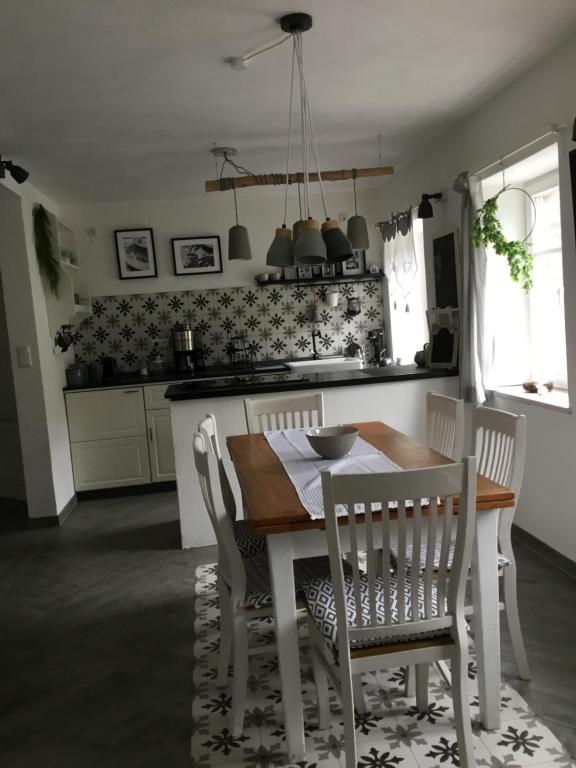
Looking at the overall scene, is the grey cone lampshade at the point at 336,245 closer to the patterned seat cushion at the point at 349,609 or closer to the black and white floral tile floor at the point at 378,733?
the patterned seat cushion at the point at 349,609

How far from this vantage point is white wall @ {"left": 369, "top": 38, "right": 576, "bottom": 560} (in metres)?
2.88

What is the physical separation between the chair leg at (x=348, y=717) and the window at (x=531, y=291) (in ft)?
7.67

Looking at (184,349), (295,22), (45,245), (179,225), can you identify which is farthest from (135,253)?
(295,22)

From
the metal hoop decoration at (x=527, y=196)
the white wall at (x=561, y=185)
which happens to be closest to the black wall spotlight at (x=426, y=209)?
the white wall at (x=561, y=185)

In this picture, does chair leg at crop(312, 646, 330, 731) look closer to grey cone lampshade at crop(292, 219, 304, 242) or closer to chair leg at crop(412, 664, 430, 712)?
chair leg at crop(412, 664, 430, 712)

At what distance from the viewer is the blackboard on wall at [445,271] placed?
13.5 feet

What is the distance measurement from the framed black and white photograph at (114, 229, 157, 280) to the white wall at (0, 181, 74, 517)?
1026 mm

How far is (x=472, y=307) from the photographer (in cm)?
369

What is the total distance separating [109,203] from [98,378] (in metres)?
1.52

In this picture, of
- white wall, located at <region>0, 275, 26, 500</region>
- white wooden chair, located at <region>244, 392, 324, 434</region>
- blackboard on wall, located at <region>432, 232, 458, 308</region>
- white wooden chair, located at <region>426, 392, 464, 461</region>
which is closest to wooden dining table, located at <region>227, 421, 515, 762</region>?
white wooden chair, located at <region>426, 392, 464, 461</region>

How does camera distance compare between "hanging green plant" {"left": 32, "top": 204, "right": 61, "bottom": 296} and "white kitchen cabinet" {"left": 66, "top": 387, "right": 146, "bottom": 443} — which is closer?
"hanging green plant" {"left": 32, "top": 204, "right": 61, "bottom": 296}

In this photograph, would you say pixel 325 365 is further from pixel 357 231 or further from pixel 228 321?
pixel 357 231

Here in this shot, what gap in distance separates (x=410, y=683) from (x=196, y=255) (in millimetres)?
4280

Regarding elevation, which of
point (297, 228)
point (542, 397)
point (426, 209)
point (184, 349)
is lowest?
point (542, 397)
